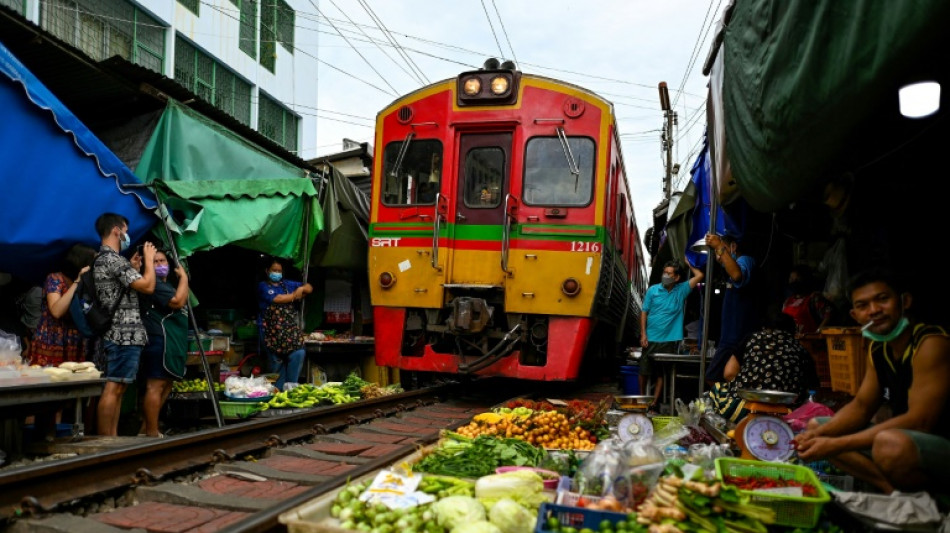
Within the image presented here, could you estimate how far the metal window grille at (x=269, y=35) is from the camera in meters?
17.3

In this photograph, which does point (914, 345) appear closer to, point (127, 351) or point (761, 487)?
point (761, 487)

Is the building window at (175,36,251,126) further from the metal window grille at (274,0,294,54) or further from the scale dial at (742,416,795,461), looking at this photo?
the scale dial at (742,416,795,461)

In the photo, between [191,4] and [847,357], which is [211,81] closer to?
[191,4]

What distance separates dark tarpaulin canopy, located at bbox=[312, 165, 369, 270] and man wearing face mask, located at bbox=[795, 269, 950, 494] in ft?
24.3

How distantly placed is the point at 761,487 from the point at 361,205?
27.8 feet

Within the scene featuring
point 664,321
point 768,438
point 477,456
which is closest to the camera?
point 768,438

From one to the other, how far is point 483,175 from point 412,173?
35.3 inches

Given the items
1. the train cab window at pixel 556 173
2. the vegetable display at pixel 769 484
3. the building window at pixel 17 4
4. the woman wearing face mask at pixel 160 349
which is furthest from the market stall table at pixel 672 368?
the building window at pixel 17 4

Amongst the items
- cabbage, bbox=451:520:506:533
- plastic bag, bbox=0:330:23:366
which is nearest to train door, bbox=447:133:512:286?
plastic bag, bbox=0:330:23:366

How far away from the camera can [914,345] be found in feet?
10.3

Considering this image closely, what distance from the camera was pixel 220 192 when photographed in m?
6.98

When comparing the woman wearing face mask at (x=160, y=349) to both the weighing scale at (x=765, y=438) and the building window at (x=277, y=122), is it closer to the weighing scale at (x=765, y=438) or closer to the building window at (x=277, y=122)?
the weighing scale at (x=765, y=438)

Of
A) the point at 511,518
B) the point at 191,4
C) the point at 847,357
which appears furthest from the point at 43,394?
the point at 191,4

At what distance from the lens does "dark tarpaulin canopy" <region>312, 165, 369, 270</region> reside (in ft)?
31.5
